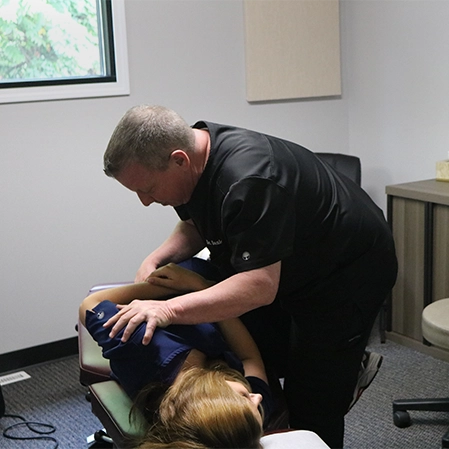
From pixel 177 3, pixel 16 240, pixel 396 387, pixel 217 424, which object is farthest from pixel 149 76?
pixel 217 424

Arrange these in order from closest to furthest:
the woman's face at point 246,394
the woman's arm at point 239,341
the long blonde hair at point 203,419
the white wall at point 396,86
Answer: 1. the long blonde hair at point 203,419
2. the woman's face at point 246,394
3. the woman's arm at point 239,341
4. the white wall at point 396,86

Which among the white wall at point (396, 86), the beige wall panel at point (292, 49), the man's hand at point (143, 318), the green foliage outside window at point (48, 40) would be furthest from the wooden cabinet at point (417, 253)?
the man's hand at point (143, 318)

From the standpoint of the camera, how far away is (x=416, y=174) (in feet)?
12.3

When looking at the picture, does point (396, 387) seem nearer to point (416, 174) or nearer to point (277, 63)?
point (416, 174)

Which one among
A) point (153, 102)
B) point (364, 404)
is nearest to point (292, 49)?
point (153, 102)

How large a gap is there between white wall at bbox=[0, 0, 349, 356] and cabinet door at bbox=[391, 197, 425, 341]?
1003 millimetres

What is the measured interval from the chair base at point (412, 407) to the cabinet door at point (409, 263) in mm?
677

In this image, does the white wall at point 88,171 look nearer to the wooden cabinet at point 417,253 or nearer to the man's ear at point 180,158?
the wooden cabinet at point 417,253

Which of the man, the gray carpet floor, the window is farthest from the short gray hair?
the window

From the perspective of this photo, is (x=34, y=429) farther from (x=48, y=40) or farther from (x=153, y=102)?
(x=48, y=40)

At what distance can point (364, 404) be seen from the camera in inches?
115

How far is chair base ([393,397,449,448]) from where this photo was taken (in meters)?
2.71

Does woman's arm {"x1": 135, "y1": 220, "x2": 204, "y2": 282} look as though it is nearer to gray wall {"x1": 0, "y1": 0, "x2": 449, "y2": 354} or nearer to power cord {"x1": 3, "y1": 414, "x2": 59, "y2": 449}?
power cord {"x1": 3, "y1": 414, "x2": 59, "y2": 449}

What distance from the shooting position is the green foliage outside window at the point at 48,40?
3.22 metres
